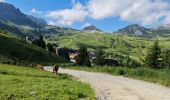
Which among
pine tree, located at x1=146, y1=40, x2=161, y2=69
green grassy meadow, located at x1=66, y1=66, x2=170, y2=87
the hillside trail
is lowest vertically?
the hillside trail

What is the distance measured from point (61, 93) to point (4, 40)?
109m

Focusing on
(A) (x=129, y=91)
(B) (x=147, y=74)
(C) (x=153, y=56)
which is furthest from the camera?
(C) (x=153, y=56)

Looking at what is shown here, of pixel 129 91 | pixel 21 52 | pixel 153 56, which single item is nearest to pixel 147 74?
pixel 129 91

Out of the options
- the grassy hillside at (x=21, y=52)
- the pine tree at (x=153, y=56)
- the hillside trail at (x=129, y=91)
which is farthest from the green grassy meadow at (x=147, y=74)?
the grassy hillside at (x=21, y=52)

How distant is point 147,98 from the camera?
30.6 m

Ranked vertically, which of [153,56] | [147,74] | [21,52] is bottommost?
[147,74]

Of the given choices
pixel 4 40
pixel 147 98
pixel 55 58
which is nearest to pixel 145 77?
pixel 147 98

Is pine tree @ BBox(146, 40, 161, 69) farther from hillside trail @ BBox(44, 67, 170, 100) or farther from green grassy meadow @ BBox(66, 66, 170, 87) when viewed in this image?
hillside trail @ BBox(44, 67, 170, 100)

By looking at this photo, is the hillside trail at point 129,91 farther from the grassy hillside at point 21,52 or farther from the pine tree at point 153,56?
the grassy hillside at point 21,52

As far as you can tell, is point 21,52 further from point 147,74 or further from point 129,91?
point 129,91

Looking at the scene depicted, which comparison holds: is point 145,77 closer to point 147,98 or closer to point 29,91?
point 147,98

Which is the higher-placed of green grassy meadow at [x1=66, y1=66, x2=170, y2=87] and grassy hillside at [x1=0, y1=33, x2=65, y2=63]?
grassy hillside at [x1=0, y1=33, x2=65, y2=63]

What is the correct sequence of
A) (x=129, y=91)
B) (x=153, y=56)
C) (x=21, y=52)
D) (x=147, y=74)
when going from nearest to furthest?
(x=129, y=91)
(x=147, y=74)
(x=153, y=56)
(x=21, y=52)

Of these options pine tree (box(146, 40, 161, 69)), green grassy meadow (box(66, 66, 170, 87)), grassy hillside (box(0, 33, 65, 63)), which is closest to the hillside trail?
green grassy meadow (box(66, 66, 170, 87))
